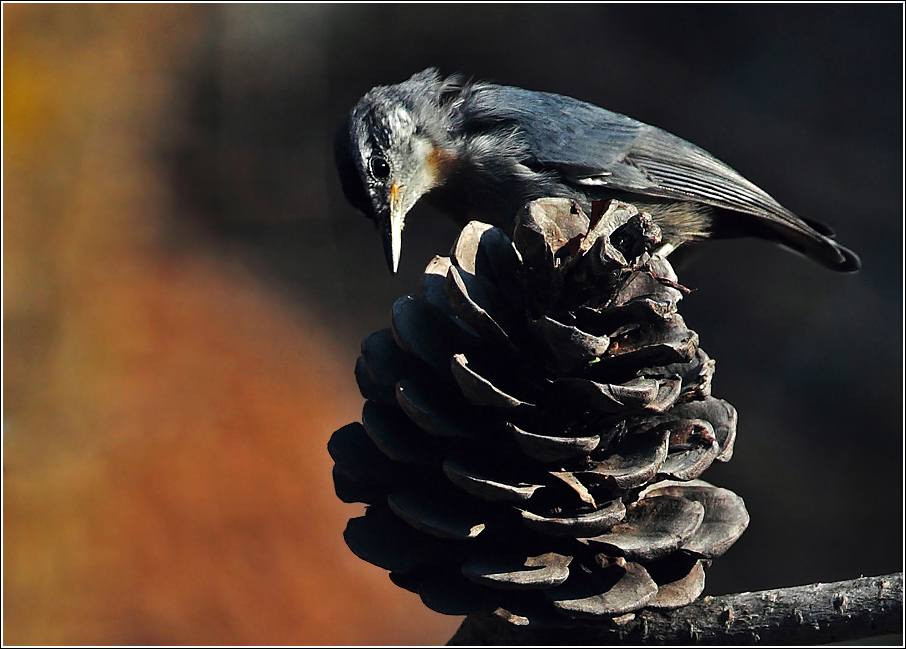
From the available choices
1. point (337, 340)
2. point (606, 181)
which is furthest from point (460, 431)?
point (337, 340)

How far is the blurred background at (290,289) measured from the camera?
246 cm

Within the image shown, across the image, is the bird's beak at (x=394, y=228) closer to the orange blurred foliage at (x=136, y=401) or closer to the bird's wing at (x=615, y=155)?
the bird's wing at (x=615, y=155)

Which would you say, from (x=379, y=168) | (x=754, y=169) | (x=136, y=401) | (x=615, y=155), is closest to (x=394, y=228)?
(x=379, y=168)

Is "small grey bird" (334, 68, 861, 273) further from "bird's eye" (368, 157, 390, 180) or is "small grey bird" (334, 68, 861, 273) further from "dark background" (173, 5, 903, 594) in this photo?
"dark background" (173, 5, 903, 594)

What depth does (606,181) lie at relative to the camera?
2.19 m

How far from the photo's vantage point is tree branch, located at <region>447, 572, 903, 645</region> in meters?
1.11

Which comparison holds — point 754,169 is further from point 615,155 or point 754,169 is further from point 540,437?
point 540,437

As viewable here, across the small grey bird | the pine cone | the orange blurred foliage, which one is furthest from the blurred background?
the pine cone

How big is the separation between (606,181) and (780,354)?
4.97ft

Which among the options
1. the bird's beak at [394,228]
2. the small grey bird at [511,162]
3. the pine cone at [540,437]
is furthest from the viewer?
the small grey bird at [511,162]

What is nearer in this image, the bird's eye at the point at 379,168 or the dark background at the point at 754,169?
the bird's eye at the point at 379,168

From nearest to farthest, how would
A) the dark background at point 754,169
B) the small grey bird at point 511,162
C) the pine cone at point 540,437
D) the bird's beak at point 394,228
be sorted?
1. the pine cone at point 540,437
2. the bird's beak at point 394,228
3. the small grey bird at point 511,162
4. the dark background at point 754,169

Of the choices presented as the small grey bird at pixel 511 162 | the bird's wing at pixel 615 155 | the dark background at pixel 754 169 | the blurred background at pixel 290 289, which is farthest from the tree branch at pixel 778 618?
the dark background at pixel 754 169

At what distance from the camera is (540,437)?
100 cm
